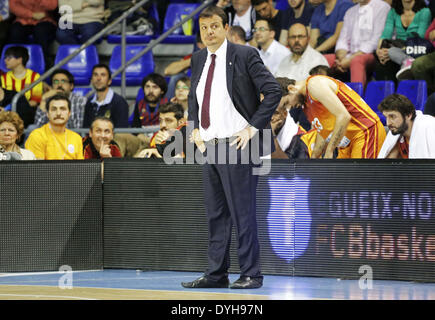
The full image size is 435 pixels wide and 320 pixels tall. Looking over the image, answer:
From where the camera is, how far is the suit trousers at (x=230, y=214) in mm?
6391

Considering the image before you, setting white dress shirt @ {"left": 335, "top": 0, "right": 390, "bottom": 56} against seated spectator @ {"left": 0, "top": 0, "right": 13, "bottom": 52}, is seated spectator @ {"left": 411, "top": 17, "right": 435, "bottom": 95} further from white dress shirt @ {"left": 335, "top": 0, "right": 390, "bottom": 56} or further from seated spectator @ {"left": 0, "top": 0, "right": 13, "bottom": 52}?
seated spectator @ {"left": 0, "top": 0, "right": 13, "bottom": 52}

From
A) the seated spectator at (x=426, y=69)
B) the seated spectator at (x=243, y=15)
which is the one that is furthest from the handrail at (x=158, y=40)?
the seated spectator at (x=426, y=69)

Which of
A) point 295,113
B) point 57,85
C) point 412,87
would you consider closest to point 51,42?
point 57,85

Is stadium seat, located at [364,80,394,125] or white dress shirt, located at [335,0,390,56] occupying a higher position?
white dress shirt, located at [335,0,390,56]

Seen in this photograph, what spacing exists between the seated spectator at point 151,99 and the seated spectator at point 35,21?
3265 mm

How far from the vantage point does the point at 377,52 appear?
1055cm

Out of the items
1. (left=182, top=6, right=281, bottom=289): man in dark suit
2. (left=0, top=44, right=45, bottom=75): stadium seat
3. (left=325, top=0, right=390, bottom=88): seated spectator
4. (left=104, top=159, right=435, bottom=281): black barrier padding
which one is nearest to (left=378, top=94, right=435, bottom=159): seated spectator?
(left=104, top=159, right=435, bottom=281): black barrier padding

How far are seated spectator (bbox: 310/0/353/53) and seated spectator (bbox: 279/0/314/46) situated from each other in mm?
79

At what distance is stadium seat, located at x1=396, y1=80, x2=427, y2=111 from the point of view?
9906 millimetres

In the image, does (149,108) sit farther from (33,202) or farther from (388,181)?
(388,181)

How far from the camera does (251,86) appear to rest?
6.50 metres

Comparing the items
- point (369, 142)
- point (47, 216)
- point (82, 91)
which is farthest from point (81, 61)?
point (369, 142)
